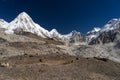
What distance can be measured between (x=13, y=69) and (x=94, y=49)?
2352 inches

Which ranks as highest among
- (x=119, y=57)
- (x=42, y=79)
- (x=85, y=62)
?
(x=119, y=57)

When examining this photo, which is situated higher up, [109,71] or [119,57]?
[119,57]

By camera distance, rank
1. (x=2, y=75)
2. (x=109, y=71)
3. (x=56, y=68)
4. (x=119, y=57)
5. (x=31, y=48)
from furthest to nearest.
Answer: (x=119, y=57)
(x=31, y=48)
(x=109, y=71)
(x=56, y=68)
(x=2, y=75)

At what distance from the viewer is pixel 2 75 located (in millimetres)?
22406

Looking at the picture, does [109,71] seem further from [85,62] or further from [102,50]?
[102,50]

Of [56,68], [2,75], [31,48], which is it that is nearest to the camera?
[2,75]

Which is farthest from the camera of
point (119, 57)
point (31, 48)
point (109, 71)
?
point (119, 57)

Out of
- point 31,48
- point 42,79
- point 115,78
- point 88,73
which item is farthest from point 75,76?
point 31,48

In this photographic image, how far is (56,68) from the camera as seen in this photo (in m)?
26.8

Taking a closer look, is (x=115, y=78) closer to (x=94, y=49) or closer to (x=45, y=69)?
(x=45, y=69)

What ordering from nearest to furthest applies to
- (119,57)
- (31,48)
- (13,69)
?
(13,69), (31,48), (119,57)

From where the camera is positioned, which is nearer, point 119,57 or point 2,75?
point 2,75

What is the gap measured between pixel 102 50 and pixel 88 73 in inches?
2247

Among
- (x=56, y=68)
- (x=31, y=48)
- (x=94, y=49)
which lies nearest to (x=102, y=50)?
(x=94, y=49)
